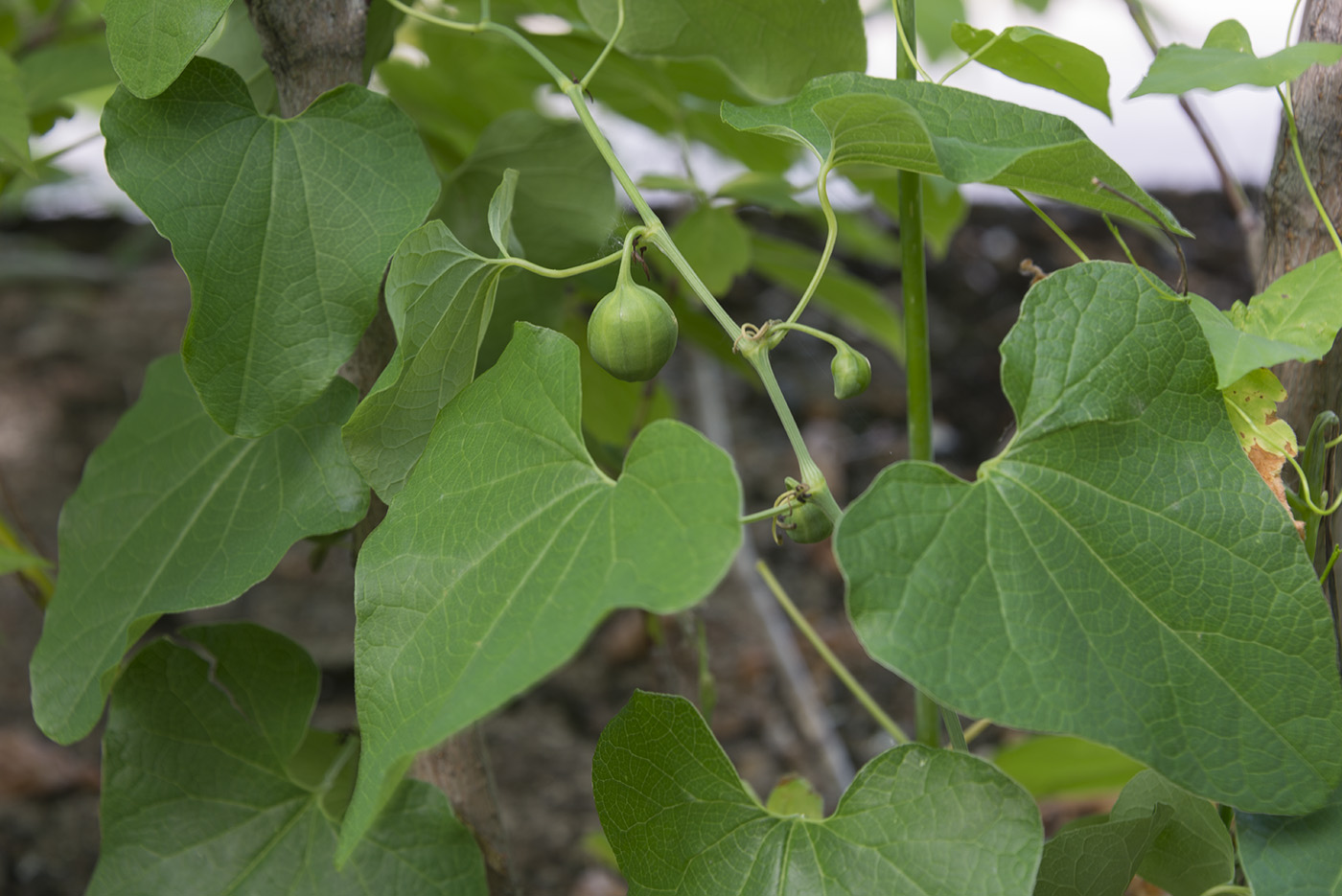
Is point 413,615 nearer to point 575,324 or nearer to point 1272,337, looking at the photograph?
point 1272,337

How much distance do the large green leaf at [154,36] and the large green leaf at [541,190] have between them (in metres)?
0.28

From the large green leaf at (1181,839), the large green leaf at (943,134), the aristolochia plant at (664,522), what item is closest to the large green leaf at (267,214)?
the aristolochia plant at (664,522)

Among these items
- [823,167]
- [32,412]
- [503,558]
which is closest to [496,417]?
[503,558]

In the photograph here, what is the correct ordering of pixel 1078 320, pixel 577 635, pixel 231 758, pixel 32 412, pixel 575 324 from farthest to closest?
pixel 32 412 < pixel 575 324 < pixel 231 758 < pixel 1078 320 < pixel 577 635

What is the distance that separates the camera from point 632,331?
1.61 ft

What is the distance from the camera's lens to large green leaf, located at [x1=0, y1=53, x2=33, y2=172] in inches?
25.3

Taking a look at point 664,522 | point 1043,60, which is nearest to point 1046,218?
point 1043,60

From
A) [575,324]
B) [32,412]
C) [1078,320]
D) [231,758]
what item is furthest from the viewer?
[32,412]

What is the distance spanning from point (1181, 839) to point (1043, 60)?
480 mm

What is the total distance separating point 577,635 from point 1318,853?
0.39 m

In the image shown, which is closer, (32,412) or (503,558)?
(503,558)

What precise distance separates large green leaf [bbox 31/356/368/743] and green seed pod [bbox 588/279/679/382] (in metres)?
0.19

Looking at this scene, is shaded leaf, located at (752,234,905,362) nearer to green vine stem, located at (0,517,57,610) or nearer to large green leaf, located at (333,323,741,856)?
large green leaf, located at (333,323,741,856)

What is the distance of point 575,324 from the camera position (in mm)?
1009
